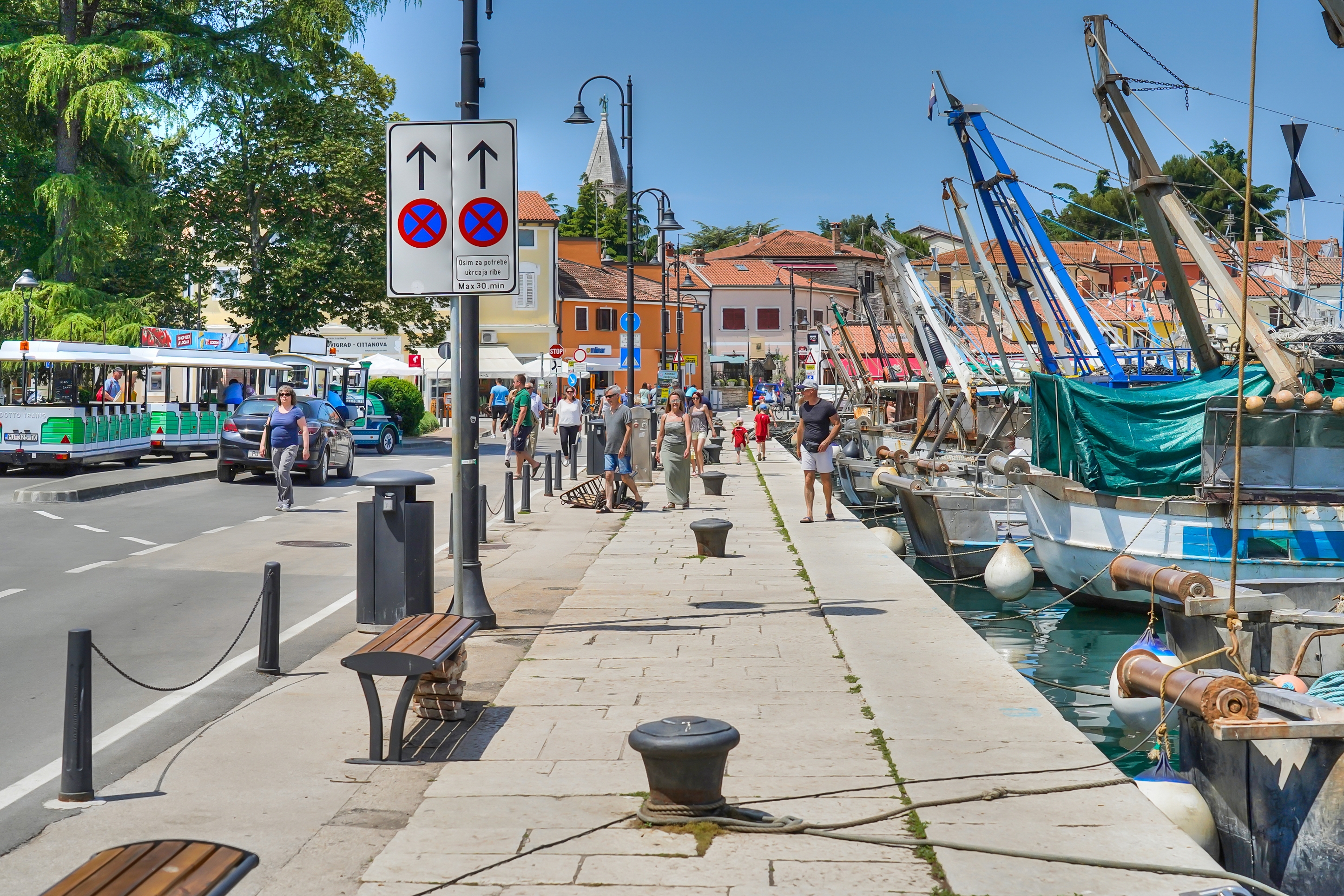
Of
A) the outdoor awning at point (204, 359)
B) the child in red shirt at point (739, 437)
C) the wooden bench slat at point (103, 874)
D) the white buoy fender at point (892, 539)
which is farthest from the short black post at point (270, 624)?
the child in red shirt at point (739, 437)

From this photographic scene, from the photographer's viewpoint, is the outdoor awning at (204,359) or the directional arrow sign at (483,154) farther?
the outdoor awning at (204,359)

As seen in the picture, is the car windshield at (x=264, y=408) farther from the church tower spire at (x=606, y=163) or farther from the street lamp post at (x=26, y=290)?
the church tower spire at (x=606, y=163)

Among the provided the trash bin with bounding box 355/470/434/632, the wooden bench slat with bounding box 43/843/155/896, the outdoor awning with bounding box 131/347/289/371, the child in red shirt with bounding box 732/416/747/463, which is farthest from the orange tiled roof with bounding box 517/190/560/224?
the wooden bench slat with bounding box 43/843/155/896

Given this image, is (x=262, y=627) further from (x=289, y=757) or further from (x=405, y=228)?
(x=405, y=228)

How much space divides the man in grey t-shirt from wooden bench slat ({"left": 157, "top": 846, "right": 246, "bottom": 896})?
54.3 feet

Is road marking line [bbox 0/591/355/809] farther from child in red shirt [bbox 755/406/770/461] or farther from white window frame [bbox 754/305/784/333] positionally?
white window frame [bbox 754/305/784/333]

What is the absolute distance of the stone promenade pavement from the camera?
4770 mm

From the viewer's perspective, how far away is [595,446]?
87.8ft

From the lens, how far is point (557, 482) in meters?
24.6

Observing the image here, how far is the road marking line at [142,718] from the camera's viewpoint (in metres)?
6.06

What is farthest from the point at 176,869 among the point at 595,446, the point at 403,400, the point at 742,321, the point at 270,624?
the point at 742,321

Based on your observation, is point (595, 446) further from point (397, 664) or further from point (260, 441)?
point (397, 664)

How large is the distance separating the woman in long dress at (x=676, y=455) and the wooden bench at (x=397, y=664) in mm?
13434

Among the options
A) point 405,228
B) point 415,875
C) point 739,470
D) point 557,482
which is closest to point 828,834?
point 415,875
